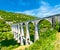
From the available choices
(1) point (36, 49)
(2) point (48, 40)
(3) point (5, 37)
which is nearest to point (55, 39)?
(2) point (48, 40)

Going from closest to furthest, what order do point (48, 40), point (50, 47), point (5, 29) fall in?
point (50, 47) → point (48, 40) → point (5, 29)

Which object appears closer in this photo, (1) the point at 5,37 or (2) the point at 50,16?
(2) the point at 50,16

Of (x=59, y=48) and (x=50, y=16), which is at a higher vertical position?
(x=50, y=16)

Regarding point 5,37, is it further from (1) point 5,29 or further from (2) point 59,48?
(2) point 59,48

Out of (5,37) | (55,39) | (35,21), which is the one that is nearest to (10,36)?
(5,37)

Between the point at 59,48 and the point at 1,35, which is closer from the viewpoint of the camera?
the point at 59,48

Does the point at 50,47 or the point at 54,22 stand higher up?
the point at 54,22

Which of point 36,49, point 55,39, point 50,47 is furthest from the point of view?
point 55,39

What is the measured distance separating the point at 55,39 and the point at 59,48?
559 cm

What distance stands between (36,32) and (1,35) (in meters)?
54.3

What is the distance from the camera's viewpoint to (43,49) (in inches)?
944

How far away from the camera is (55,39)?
1151 inches

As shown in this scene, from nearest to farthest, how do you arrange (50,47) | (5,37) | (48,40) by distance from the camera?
(50,47)
(48,40)
(5,37)

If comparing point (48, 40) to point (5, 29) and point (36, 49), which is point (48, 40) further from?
point (5, 29)
